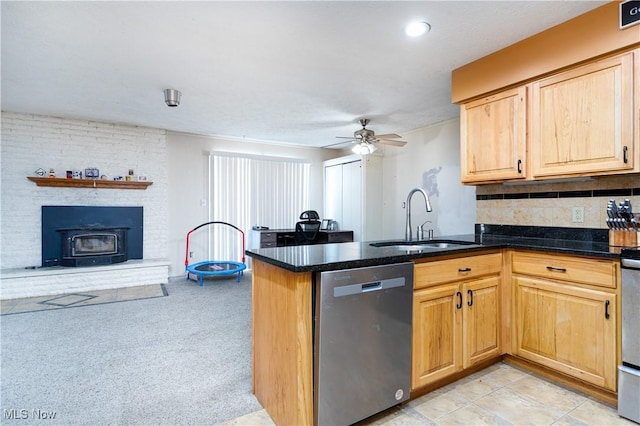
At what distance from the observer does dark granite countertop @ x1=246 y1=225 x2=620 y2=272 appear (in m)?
1.53

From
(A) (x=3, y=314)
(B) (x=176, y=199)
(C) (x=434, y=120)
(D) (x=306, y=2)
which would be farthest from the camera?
(B) (x=176, y=199)

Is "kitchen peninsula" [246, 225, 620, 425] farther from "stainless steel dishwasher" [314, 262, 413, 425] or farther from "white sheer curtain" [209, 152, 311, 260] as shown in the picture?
"white sheer curtain" [209, 152, 311, 260]

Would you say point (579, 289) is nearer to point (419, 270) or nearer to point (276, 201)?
point (419, 270)

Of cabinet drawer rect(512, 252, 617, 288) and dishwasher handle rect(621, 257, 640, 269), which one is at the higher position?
dishwasher handle rect(621, 257, 640, 269)

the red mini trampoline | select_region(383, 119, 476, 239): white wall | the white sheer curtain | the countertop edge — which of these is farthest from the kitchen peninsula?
the white sheer curtain

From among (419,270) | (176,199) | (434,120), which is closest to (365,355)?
(419,270)

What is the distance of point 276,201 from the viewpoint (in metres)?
6.26

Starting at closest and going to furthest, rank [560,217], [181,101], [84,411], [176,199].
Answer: [84,411] < [560,217] < [181,101] < [176,199]

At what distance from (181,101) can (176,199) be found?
2.08 metres

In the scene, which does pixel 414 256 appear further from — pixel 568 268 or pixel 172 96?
pixel 172 96

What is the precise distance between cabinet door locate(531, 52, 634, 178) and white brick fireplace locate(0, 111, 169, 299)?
4.95 meters

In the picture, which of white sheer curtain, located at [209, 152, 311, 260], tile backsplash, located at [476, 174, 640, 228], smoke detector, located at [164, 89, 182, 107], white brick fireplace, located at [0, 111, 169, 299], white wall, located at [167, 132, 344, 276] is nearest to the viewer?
tile backsplash, located at [476, 174, 640, 228]

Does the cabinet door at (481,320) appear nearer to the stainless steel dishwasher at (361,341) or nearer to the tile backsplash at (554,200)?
the stainless steel dishwasher at (361,341)

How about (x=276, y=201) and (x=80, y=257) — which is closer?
(x=80, y=257)
